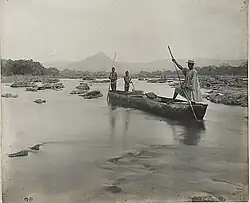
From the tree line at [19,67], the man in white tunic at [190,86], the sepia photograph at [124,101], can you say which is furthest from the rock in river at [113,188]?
the tree line at [19,67]

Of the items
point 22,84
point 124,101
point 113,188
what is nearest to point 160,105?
point 124,101

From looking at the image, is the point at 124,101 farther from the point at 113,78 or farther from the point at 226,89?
the point at 226,89

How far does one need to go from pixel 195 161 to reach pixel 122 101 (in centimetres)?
42

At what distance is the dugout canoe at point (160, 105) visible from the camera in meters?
2.09

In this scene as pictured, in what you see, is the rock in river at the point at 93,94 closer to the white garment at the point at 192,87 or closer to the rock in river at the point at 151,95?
the rock in river at the point at 151,95

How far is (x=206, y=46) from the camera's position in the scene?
2129 millimetres

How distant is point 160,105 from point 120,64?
26 centimetres

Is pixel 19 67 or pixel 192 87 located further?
pixel 192 87

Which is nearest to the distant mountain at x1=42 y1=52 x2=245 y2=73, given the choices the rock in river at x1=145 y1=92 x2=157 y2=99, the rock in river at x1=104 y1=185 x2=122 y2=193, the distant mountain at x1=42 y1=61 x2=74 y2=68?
the distant mountain at x1=42 y1=61 x2=74 y2=68

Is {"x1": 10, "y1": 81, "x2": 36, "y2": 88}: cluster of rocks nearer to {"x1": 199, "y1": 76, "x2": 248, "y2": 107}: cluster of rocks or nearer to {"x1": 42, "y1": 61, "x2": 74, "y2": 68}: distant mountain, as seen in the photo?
{"x1": 42, "y1": 61, "x2": 74, "y2": 68}: distant mountain

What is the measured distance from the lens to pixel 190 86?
83.7 inches

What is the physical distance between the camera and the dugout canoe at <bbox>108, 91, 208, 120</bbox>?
209cm

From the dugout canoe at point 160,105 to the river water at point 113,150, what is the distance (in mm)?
28

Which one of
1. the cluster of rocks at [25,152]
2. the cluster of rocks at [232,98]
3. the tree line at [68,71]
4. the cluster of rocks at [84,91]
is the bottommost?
the cluster of rocks at [25,152]
